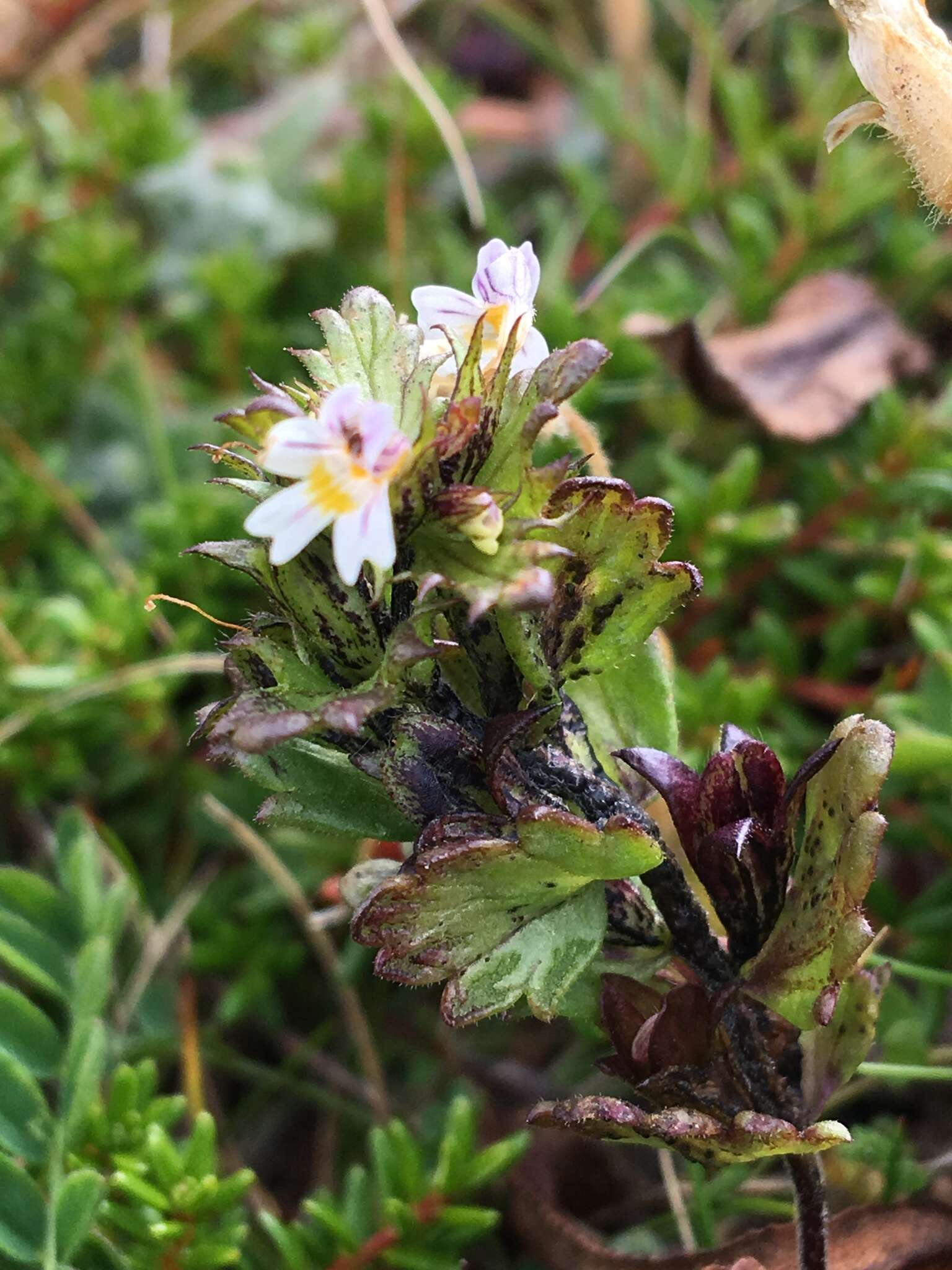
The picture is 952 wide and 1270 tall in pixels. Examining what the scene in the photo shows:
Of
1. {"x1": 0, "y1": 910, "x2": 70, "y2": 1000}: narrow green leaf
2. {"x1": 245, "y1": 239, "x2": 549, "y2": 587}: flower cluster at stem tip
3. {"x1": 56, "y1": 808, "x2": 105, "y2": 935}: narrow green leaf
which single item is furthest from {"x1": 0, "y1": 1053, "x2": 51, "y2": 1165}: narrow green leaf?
{"x1": 245, "y1": 239, "x2": 549, "y2": 587}: flower cluster at stem tip

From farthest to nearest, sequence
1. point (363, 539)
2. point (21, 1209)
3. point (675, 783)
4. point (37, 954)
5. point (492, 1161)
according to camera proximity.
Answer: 1. point (37, 954)
2. point (492, 1161)
3. point (21, 1209)
4. point (675, 783)
5. point (363, 539)

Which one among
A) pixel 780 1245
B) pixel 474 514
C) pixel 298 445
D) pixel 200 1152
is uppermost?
pixel 298 445

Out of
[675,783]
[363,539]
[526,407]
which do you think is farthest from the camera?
[675,783]

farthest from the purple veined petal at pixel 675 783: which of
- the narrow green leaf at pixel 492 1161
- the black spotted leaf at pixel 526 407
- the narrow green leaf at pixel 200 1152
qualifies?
the narrow green leaf at pixel 200 1152

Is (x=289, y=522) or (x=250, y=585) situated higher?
(x=289, y=522)

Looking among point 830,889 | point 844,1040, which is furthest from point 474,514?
point 844,1040

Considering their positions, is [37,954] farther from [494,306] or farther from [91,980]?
[494,306]

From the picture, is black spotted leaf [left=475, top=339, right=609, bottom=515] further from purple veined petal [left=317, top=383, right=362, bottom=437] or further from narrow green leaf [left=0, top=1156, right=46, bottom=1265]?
narrow green leaf [left=0, top=1156, right=46, bottom=1265]

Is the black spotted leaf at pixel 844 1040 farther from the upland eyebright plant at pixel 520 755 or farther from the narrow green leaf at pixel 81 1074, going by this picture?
the narrow green leaf at pixel 81 1074
